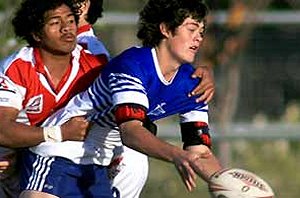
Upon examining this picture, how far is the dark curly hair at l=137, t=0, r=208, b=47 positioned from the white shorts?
955 mm

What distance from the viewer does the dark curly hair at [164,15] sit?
8445 mm

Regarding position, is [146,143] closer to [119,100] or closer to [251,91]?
[119,100]

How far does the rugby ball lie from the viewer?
25.8ft

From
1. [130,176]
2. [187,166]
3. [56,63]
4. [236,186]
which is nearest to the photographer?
[187,166]

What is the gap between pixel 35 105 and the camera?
28.5ft

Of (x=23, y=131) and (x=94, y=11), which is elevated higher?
(x=94, y=11)

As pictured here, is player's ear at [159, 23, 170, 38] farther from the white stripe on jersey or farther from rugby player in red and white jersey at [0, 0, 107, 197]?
the white stripe on jersey

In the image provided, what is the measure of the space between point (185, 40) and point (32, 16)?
91cm

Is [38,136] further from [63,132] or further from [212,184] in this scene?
[212,184]

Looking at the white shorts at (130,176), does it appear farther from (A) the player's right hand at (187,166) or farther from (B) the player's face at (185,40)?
(A) the player's right hand at (187,166)

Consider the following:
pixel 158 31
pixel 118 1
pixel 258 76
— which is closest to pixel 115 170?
pixel 158 31

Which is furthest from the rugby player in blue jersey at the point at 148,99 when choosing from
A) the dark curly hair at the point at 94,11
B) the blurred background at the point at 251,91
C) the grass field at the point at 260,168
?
the blurred background at the point at 251,91

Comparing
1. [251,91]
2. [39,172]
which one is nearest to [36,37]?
[39,172]

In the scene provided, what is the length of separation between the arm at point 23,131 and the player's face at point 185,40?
637mm
